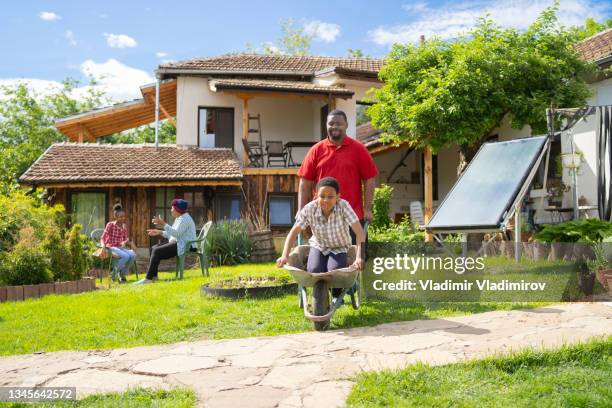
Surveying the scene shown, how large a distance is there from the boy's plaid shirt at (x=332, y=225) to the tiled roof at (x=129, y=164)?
11218 mm

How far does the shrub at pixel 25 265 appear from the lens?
8.27m

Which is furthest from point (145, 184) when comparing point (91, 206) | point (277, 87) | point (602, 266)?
point (602, 266)

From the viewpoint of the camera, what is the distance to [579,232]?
7.64 metres

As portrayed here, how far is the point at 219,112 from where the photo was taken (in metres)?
18.9

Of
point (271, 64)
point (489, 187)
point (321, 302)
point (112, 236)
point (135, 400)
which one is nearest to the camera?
point (135, 400)

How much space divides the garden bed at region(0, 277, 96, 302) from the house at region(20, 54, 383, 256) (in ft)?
24.8

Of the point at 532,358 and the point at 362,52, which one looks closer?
the point at 532,358

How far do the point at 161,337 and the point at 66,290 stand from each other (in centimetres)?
431

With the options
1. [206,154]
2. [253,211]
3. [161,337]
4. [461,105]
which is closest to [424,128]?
[461,105]

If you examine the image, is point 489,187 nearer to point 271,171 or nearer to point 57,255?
point 57,255

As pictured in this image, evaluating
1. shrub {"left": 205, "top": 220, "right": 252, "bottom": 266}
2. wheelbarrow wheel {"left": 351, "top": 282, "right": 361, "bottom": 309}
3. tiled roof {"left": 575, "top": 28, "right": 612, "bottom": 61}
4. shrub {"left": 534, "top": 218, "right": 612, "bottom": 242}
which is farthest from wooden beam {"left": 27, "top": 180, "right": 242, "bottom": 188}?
wheelbarrow wheel {"left": 351, "top": 282, "right": 361, "bottom": 309}

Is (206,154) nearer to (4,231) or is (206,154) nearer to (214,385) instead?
(4,231)

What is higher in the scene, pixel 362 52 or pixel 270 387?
pixel 362 52

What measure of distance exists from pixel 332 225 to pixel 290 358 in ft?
5.48
